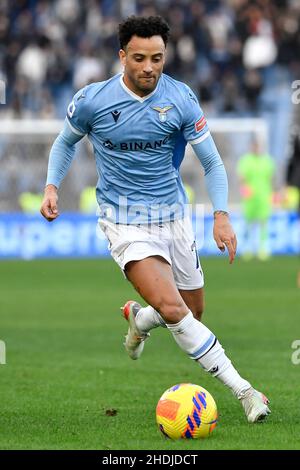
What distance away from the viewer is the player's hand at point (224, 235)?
22.6 feet

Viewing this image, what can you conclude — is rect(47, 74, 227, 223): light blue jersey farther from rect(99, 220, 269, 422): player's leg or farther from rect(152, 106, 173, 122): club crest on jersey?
rect(99, 220, 269, 422): player's leg

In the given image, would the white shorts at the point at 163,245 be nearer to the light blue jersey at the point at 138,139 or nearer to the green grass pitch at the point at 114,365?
the light blue jersey at the point at 138,139

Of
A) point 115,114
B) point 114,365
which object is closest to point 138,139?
point 115,114

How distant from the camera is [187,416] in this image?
6.55 m

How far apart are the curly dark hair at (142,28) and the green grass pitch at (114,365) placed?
8.17ft

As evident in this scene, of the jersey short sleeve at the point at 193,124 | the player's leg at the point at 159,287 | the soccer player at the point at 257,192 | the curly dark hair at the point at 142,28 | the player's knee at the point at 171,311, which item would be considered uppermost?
the curly dark hair at the point at 142,28

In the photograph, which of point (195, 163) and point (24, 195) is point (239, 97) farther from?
point (24, 195)

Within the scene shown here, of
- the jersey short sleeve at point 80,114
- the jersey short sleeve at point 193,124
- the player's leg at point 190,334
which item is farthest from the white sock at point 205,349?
the jersey short sleeve at point 80,114

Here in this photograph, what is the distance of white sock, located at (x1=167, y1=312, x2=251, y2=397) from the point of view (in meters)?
7.00

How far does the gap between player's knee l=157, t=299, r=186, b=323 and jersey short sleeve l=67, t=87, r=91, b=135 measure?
4.49ft

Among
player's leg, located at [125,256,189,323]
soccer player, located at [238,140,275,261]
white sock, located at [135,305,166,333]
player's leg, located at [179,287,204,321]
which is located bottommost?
soccer player, located at [238,140,275,261]

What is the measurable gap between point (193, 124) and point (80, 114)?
30.0 inches

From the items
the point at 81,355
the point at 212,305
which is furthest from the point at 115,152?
the point at 212,305

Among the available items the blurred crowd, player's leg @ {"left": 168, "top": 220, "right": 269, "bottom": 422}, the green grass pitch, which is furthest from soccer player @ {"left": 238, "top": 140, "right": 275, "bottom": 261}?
player's leg @ {"left": 168, "top": 220, "right": 269, "bottom": 422}
